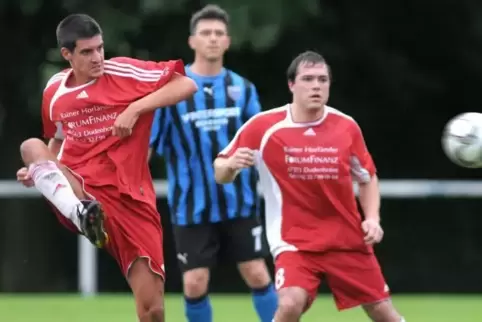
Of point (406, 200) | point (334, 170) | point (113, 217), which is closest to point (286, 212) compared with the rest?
point (334, 170)

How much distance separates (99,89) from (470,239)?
7069mm

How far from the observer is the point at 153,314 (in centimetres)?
716

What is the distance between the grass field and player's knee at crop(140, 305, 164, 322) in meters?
3.36

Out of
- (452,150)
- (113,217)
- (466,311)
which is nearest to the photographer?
(113,217)

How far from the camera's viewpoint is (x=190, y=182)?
877 cm

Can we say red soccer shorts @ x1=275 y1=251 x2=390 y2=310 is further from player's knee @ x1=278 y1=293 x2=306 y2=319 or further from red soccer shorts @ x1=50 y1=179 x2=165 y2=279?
red soccer shorts @ x1=50 y1=179 x2=165 y2=279

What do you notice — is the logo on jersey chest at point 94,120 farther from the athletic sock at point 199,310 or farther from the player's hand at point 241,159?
the athletic sock at point 199,310

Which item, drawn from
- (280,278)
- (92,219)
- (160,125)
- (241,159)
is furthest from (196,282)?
(92,219)

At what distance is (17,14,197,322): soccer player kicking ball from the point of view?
712 centimetres

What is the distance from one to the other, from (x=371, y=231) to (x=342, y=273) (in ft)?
0.94

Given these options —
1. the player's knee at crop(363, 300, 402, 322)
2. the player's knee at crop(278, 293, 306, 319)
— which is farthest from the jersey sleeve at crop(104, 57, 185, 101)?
the player's knee at crop(363, 300, 402, 322)

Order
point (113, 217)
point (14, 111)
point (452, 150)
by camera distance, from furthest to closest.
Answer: point (14, 111) → point (452, 150) → point (113, 217)

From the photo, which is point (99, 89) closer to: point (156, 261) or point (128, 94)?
point (128, 94)

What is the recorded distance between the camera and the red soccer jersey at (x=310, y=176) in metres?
7.38
